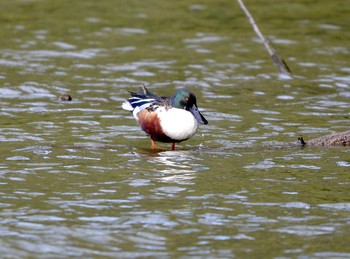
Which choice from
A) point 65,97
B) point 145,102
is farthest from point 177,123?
point 65,97

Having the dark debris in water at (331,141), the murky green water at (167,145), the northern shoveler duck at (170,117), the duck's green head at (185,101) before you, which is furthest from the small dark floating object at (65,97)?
the dark debris in water at (331,141)

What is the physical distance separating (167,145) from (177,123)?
81 cm

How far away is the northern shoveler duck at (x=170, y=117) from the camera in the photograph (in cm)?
1044

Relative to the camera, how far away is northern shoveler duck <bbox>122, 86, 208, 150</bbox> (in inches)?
411

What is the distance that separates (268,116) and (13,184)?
4524mm

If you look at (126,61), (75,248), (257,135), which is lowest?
(75,248)

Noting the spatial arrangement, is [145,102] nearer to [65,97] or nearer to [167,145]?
[167,145]

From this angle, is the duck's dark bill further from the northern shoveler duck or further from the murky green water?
the murky green water

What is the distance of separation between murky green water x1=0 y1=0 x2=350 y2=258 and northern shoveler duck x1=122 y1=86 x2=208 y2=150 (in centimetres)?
23

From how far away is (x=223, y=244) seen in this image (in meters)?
7.25

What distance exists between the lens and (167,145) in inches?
441

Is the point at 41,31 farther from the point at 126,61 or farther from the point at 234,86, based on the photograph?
the point at 234,86

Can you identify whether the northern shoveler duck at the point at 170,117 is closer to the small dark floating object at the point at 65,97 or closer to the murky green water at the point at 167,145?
the murky green water at the point at 167,145

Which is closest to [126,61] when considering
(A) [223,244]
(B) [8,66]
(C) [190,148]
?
(B) [8,66]
